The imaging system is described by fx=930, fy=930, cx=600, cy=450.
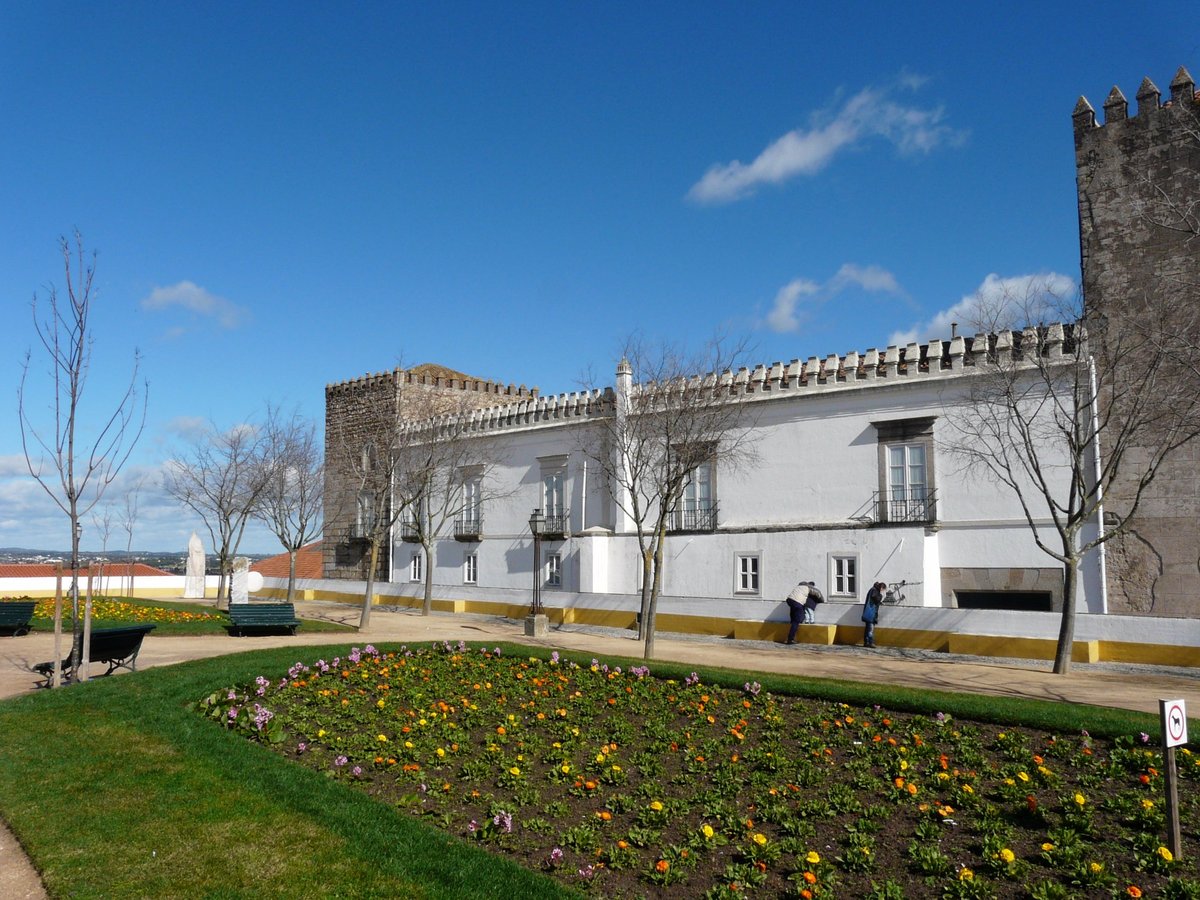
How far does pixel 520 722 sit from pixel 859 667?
9.66 m

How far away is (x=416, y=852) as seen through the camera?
6.10 m

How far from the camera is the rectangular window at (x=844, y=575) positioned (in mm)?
23514

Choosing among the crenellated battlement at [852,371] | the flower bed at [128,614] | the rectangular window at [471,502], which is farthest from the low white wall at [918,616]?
the flower bed at [128,614]

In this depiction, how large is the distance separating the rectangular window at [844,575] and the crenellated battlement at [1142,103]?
12117 mm

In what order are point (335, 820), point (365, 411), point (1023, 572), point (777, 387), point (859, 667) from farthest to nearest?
point (365, 411) < point (777, 387) < point (1023, 572) < point (859, 667) < point (335, 820)

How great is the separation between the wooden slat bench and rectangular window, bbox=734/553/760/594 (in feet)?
52.5

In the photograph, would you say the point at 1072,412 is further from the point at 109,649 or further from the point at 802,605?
the point at 109,649

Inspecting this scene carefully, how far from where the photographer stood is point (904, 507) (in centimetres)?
2391

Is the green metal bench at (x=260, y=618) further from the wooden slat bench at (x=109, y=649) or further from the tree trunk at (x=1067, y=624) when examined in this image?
the tree trunk at (x=1067, y=624)

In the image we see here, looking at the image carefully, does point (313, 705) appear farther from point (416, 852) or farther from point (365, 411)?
point (365, 411)

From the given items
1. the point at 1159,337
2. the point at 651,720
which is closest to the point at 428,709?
the point at 651,720

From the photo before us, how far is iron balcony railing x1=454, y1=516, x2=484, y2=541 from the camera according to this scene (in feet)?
111

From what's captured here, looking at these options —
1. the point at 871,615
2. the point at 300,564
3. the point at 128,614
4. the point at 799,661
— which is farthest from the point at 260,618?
the point at 300,564

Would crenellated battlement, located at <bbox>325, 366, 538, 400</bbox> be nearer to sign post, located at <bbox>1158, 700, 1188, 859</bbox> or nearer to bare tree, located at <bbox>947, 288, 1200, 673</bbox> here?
bare tree, located at <bbox>947, 288, 1200, 673</bbox>
